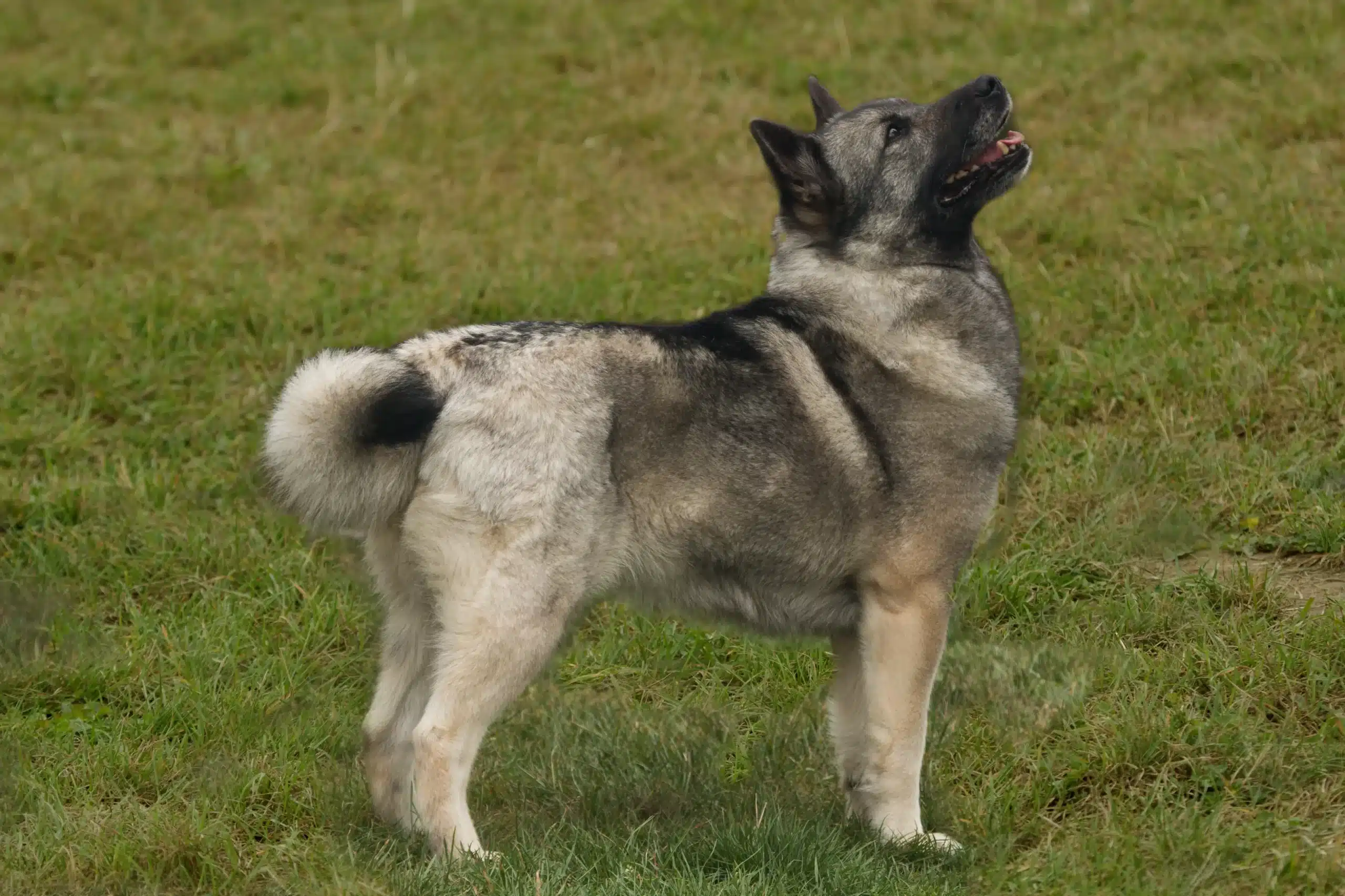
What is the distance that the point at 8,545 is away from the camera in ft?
21.5

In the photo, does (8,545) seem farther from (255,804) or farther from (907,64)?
(907,64)

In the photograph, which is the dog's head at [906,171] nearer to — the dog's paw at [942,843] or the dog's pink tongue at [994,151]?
the dog's pink tongue at [994,151]

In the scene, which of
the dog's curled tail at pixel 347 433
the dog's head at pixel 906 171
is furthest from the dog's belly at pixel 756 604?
the dog's head at pixel 906 171

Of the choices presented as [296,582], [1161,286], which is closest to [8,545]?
[296,582]

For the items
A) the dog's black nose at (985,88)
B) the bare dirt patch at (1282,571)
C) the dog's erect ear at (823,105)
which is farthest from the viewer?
the bare dirt patch at (1282,571)

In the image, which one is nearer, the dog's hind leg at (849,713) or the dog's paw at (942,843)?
the dog's paw at (942,843)

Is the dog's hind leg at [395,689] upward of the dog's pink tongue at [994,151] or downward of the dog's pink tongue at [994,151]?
downward

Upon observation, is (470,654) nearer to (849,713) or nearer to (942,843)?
(849,713)

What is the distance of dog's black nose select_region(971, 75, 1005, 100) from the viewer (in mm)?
4973

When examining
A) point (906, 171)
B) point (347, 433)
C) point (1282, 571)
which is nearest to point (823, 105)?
point (906, 171)

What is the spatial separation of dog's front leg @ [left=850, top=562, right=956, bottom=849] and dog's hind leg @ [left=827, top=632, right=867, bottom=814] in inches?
5.0

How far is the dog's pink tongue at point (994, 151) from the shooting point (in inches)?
197

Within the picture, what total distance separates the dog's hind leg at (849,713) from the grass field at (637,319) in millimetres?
146

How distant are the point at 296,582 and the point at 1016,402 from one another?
9.32 feet
